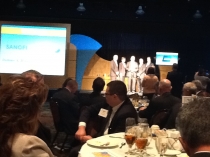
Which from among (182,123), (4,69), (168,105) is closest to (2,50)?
(4,69)

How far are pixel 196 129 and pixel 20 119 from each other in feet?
2.51

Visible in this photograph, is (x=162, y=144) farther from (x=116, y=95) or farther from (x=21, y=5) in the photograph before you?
(x=21, y=5)

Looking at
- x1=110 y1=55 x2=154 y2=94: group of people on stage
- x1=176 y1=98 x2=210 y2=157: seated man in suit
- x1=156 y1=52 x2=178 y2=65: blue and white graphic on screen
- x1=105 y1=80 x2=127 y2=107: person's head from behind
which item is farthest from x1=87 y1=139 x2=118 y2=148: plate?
x1=156 y1=52 x2=178 y2=65: blue and white graphic on screen

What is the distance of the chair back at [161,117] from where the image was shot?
449cm

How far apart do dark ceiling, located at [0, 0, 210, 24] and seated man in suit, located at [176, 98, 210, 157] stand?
12803mm

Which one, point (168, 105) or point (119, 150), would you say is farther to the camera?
point (168, 105)

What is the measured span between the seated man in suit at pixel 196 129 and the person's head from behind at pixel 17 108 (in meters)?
0.68

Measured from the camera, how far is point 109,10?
45.9ft

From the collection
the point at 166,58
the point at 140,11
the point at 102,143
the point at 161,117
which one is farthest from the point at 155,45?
the point at 102,143

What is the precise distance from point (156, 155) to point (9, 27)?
11.4 ft

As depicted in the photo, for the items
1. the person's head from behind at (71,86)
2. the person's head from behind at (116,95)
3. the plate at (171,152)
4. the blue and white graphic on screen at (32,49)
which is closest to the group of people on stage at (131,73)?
the person's head from behind at (71,86)

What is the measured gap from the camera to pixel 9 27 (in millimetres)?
5238

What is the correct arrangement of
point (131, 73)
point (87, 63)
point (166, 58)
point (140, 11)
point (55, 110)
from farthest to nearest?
point (166, 58) → point (140, 11) → point (87, 63) → point (131, 73) → point (55, 110)

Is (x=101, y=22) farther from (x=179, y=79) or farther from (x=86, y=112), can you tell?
(x=86, y=112)
